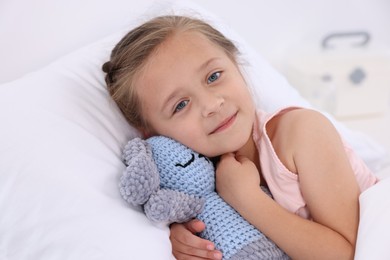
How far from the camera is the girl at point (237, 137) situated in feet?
2.40

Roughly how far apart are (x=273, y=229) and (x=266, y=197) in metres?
0.06

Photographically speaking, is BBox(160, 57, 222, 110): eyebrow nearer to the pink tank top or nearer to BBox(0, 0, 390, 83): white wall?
the pink tank top

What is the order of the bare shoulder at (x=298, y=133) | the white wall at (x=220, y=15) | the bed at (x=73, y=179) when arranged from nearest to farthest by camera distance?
the bed at (x=73, y=179), the bare shoulder at (x=298, y=133), the white wall at (x=220, y=15)

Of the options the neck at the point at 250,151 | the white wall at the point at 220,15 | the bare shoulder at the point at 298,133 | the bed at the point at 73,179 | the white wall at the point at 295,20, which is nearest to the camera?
the bed at the point at 73,179

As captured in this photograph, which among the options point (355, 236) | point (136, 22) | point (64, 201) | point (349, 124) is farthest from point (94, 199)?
point (349, 124)

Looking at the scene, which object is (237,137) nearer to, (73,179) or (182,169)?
(182,169)

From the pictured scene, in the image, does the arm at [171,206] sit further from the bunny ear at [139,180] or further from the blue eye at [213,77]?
the blue eye at [213,77]

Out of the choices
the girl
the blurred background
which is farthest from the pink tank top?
the blurred background

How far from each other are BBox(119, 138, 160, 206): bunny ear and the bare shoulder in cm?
22

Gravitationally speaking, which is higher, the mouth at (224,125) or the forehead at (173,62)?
the forehead at (173,62)

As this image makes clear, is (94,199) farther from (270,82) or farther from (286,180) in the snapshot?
(270,82)

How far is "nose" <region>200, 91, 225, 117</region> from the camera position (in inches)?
31.0

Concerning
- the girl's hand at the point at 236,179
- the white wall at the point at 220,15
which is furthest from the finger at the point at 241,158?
the white wall at the point at 220,15

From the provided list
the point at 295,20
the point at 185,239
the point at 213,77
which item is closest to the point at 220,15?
the point at 295,20
